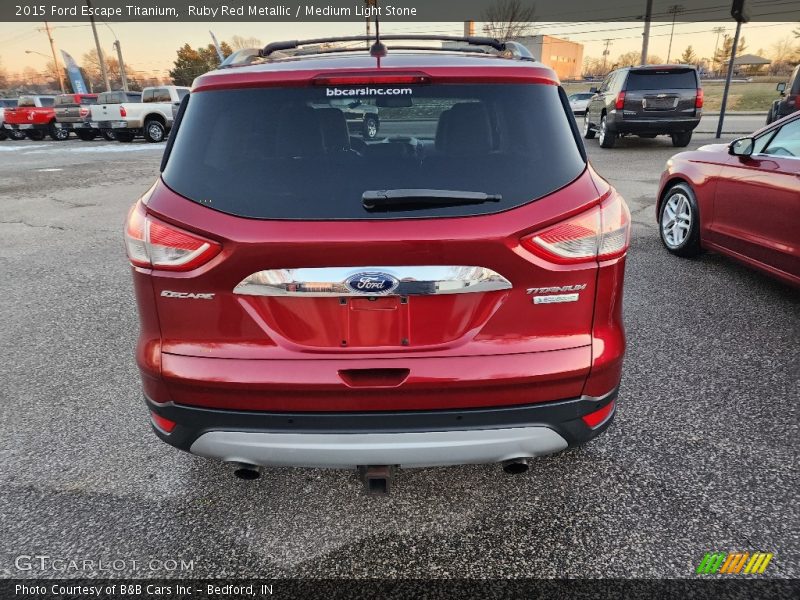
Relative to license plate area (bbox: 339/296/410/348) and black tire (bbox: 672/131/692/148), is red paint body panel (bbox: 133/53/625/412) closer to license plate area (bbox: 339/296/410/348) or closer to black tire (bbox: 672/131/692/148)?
license plate area (bbox: 339/296/410/348)

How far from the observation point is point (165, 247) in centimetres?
191

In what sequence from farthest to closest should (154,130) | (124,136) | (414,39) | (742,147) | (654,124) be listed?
(124,136) → (154,130) → (654,124) → (742,147) → (414,39)

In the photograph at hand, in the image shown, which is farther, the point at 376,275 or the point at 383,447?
the point at 383,447

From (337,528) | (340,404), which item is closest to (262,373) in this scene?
(340,404)

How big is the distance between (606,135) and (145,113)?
54.9 feet

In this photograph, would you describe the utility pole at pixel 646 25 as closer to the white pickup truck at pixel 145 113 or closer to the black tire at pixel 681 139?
the black tire at pixel 681 139

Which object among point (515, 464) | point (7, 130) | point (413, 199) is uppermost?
point (413, 199)

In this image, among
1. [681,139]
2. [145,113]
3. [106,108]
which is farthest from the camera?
[106,108]

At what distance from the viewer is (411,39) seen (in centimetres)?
324

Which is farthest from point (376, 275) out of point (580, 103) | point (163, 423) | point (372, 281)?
point (580, 103)

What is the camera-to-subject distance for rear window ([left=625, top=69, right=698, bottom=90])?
44.0 ft

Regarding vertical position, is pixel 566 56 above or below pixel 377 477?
above

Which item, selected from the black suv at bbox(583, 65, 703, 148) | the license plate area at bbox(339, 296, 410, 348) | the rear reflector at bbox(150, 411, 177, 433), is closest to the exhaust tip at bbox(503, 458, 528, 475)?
the license plate area at bbox(339, 296, 410, 348)
